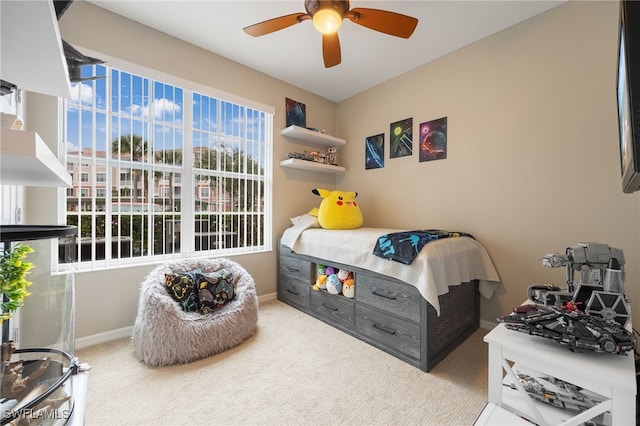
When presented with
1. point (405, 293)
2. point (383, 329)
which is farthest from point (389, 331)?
point (405, 293)

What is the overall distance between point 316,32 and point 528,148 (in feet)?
6.49

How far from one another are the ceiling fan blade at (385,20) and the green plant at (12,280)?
1.90 metres

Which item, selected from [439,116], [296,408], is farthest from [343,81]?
[296,408]

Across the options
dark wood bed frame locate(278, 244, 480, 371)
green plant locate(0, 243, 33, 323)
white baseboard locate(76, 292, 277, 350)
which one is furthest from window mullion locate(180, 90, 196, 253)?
green plant locate(0, 243, 33, 323)

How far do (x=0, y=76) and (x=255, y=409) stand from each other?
1.69m

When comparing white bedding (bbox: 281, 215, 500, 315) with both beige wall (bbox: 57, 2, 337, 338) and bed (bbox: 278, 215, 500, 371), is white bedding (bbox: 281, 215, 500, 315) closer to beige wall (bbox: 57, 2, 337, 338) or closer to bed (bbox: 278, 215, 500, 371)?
bed (bbox: 278, 215, 500, 371)

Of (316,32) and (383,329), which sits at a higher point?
(316,32)

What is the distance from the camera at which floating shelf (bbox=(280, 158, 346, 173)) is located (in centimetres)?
297

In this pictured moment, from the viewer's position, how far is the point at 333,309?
2295 mm

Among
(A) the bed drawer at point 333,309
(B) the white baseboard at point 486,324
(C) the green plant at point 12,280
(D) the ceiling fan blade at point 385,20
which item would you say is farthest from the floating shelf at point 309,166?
(C) the green plant at point 12,280

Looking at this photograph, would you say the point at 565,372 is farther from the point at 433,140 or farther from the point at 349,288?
the point at 433,140

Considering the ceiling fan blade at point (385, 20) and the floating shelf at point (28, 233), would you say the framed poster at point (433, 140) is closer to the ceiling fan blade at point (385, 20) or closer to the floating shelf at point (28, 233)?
the ceiling fan blade at point (385, 20)

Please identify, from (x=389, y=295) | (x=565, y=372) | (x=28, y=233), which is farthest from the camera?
(x=389, y=295)

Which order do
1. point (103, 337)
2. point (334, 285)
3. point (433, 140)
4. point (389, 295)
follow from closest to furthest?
1. point (389, 295)
2. point (103, 337)
3. point (334, 285)
4. point (433, 140)
